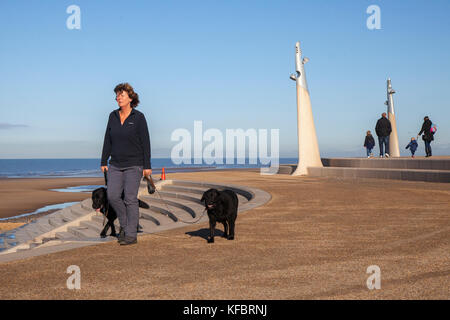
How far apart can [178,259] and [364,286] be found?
231cm

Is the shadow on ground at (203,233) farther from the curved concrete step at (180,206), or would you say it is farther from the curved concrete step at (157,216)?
the curved concrete step at (157,216)

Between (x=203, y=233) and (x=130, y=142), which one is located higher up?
(x=130, y=142)

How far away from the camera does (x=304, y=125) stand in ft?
76.4

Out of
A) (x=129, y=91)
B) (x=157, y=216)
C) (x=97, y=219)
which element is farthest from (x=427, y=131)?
(x=129, y=91)

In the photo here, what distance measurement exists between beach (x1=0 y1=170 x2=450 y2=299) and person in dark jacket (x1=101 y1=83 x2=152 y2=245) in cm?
78

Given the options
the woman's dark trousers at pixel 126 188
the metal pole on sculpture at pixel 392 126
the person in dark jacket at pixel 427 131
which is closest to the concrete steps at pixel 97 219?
the woman's dark trousers at pixel 126 188

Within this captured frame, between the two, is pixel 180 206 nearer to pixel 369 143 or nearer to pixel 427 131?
pixel 427 131

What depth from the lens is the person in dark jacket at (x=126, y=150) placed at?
6363 mm

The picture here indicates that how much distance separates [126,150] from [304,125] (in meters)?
17.9

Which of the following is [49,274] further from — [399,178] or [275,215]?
[399,178]

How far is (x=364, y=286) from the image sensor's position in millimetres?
4254

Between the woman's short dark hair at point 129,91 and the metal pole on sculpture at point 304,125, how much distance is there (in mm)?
17398

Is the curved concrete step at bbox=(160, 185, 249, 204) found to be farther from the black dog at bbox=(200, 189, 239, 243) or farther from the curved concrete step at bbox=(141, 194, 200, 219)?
the black dog at bbox=(200, 189, 239, 243)
